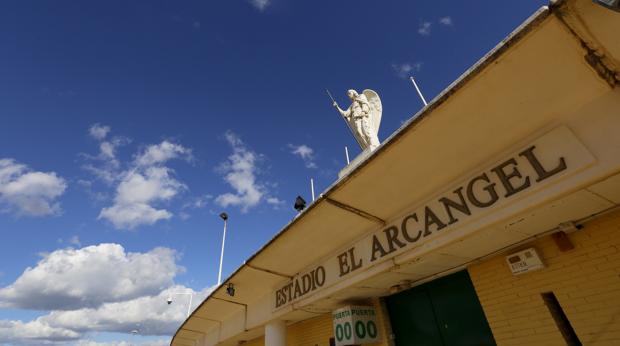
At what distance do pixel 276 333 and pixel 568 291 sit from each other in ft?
18.9

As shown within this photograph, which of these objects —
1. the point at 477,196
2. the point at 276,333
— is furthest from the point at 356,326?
the point at 477,196

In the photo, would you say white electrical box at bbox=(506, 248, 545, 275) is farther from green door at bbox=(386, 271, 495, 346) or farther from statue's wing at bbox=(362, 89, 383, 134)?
statue's wing at bbox=(362, 89, 383, 134)

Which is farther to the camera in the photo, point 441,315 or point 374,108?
point 374,108

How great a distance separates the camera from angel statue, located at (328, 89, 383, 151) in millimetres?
9836

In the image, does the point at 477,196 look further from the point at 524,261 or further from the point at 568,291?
the point at 568,291

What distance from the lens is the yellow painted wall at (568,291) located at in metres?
3.48

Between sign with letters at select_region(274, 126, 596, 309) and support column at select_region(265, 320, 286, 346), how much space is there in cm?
272

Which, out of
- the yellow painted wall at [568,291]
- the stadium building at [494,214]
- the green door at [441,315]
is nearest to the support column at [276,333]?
the stadium building at [494,214]

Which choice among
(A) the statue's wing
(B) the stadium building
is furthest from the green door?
(A) the statue's wing

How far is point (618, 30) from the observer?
2.36 m

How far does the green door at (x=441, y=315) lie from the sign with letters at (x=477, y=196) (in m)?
1.60

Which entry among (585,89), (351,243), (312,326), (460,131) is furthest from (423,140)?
(312,326)

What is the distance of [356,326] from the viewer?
228 inches

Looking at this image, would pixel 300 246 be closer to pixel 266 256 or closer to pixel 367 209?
pixel 266 256
